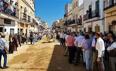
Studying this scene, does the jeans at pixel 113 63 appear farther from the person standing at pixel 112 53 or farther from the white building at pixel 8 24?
the white building at pixel 8 24

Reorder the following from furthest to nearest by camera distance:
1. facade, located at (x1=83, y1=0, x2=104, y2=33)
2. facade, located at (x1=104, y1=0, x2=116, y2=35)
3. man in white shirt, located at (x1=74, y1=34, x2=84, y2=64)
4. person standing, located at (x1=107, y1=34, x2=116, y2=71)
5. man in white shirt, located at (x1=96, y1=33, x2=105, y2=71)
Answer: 1. facade, located at (x1=83, y1=0, x2=104, y2=33)
2. facade, located at (x1=104, y1=0, x2=116, y2=35)
3. man in white shirt, located at (x1=74, y1=34, x2=84, y2=64)
4. man in white shirt, located at (x1=96, y1=33, x2=105, y2=71)
5. person standing, located at (x1=107, y1=34, x2=116, y2=71)

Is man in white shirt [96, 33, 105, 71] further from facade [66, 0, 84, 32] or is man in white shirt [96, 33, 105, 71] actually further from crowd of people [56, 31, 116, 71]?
facade [66, 0, 84, 32]

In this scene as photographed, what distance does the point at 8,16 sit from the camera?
3497 cm

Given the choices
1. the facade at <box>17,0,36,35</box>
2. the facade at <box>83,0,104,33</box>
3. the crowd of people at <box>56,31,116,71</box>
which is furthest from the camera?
the facade at <box>17,0,36,35</box>

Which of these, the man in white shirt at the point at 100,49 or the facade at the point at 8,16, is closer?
the man in white shirt at the point at 100,49

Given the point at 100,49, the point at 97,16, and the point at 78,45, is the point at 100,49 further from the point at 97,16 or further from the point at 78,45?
the point at 97,16

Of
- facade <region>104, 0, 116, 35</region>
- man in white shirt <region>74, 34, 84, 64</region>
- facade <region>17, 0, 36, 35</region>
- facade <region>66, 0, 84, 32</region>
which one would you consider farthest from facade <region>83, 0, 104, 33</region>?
facade <region>17, 0, 36, 35</region>

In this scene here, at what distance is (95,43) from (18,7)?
108ft

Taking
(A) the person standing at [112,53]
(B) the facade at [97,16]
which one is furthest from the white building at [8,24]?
(A) the person standing at [112,53]

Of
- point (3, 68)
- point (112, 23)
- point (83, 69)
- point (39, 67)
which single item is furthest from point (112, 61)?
point (112, 23)

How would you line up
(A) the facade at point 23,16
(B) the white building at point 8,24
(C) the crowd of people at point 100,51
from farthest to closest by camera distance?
(A) the facade at point 23,16 < (B) the white building at point 8,24 < (C) the crowd of people at point 100,51

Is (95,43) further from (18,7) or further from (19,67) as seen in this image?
(18,7)

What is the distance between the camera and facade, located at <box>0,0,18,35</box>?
32.2 m

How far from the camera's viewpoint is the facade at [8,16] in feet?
106
